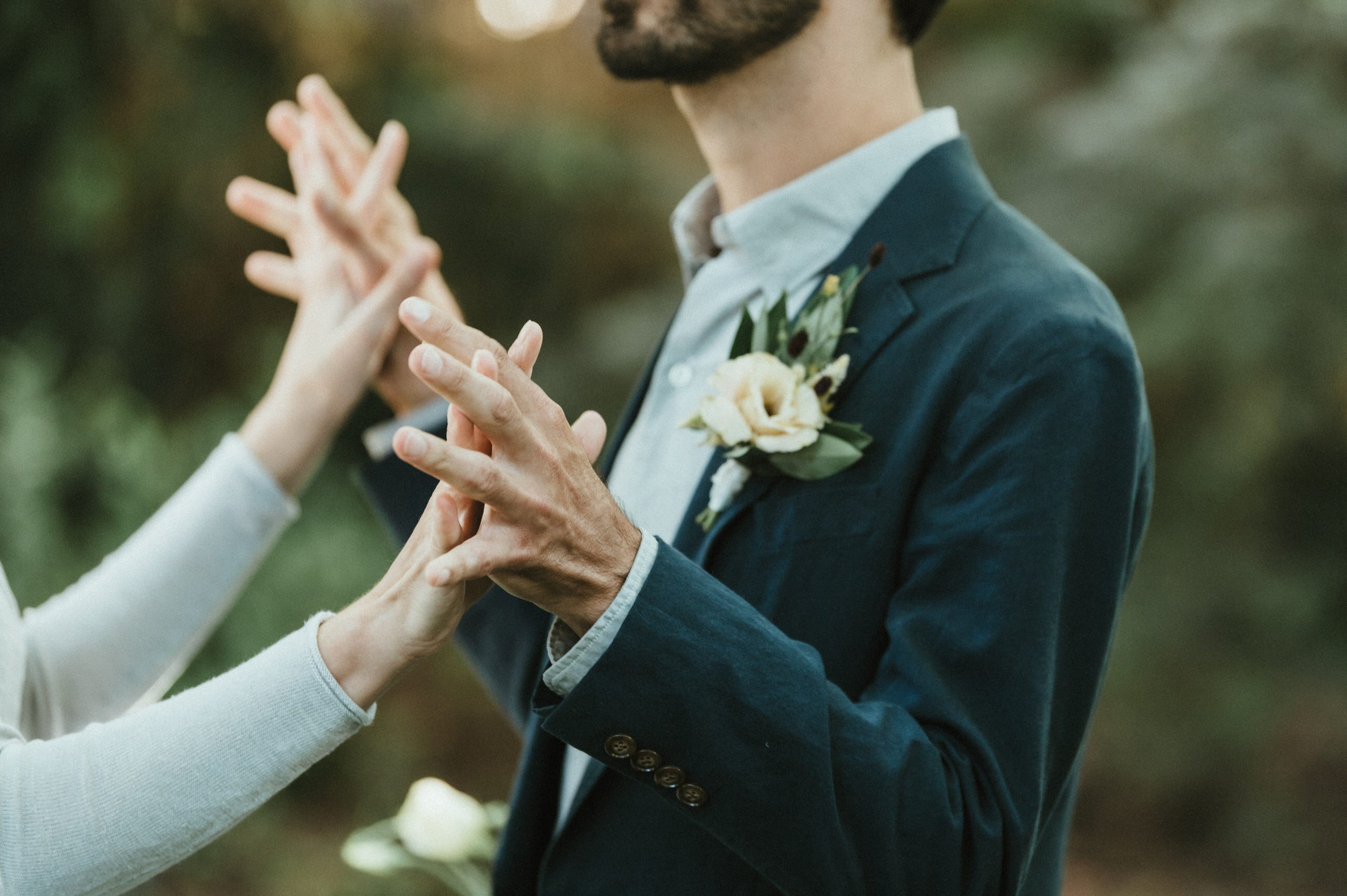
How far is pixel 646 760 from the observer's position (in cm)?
96

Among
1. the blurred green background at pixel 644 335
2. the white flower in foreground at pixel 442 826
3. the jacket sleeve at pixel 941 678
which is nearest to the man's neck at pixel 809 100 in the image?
the jacket sleeve at pixel 941 678

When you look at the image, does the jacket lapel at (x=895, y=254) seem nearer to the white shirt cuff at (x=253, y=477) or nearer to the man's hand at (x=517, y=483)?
the man's hand at (x=517, y=483)

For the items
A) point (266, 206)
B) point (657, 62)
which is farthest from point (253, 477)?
point (657, 62)

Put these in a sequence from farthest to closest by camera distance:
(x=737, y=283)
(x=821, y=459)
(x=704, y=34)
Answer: (x=737, y=283)
(x=704, y=34)
(x=821, y=459)

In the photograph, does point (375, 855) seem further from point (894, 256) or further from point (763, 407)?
point (894, 256)

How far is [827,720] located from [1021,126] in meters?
3.33

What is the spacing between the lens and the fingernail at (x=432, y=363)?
2.42ft

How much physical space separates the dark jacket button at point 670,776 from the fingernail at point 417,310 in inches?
17.7

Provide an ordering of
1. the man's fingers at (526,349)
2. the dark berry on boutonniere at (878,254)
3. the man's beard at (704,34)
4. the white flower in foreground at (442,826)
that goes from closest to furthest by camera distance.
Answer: the man's fingers at (526,349) < the dark berry on boutonniere at (878,254) < the man's beard at (704,34) < the white flower in foreground at (442,826)

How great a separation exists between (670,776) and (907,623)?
0.29 meters

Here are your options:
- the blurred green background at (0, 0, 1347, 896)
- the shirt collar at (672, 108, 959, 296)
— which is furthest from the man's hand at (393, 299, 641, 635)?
the blurred green background at (0, 0, 1347, 896)

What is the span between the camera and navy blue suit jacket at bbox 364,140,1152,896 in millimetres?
943

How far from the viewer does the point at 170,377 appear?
504cm

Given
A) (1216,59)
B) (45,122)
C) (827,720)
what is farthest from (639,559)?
(45,122)
